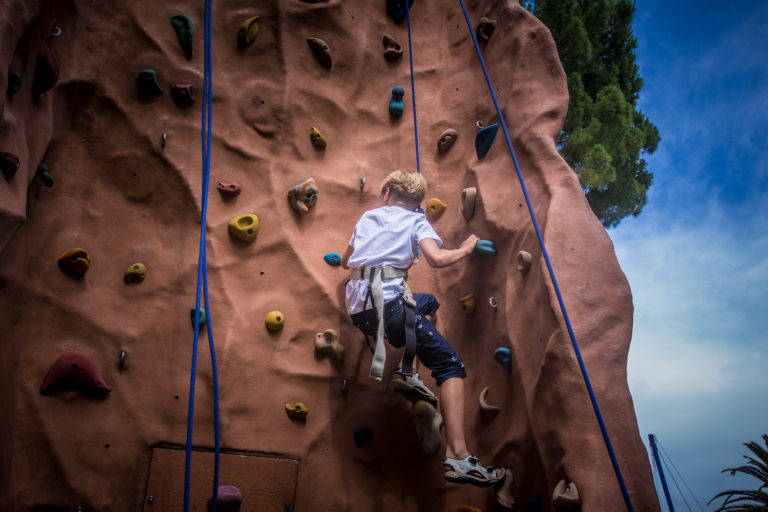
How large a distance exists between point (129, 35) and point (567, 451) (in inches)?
129

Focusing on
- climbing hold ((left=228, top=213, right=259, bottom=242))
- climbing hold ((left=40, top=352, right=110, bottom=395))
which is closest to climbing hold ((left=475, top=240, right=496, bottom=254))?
climbing hold ((left=228, top=213, right=259, bottom=242))

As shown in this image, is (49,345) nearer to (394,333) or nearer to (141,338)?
(141,338)

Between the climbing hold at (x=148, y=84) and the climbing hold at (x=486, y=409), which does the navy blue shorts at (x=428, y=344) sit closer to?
the climbing hold at (x=486, y=409)

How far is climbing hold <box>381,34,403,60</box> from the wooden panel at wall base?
2816mm

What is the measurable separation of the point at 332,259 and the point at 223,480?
128 cm

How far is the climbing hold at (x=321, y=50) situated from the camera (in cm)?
308

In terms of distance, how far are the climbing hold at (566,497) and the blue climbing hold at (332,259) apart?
1.61 m

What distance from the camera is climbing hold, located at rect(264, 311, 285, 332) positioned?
246 cm

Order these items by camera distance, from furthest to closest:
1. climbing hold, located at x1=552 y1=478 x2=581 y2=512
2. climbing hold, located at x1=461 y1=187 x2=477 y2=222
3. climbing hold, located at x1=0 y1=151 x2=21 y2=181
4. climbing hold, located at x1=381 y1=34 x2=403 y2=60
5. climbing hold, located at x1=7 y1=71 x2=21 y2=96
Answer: climbing hold, located at x1=381 y1=34 x2=403 y2=60 < climbing hold, located at x1=461 y1=187 x2=477 y2=222 < climbing hold, located at x1=7 y1=71 x2=21 y2=96 < climbing hold, located at x1=0 y1=151 x2=21 y2=181 < climbing hold, located at x1=552 y1=478 x2=581 y2=512

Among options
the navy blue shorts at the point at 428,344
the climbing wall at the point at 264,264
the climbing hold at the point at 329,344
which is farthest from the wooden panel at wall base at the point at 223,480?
the navy blue shorts at the point at 428,344

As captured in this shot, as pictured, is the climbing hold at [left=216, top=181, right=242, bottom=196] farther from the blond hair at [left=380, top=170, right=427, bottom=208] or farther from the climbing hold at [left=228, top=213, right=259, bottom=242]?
the blond hair at [left=380, top=170, right=427, bottom=208]

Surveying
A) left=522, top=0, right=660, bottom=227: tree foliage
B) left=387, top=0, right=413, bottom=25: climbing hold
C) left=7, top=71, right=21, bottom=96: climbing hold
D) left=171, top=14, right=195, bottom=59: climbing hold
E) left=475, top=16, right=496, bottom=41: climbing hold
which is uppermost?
left=522, top=0, right=660, bottom=227: tree foliage

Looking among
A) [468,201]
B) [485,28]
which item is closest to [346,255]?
[468,201]

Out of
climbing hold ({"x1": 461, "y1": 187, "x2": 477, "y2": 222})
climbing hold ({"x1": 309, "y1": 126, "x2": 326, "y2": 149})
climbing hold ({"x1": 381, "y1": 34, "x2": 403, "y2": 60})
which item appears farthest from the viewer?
climbing hold ({"x1": 381, "y1": 34, "x2": 403, "y2": 60})
